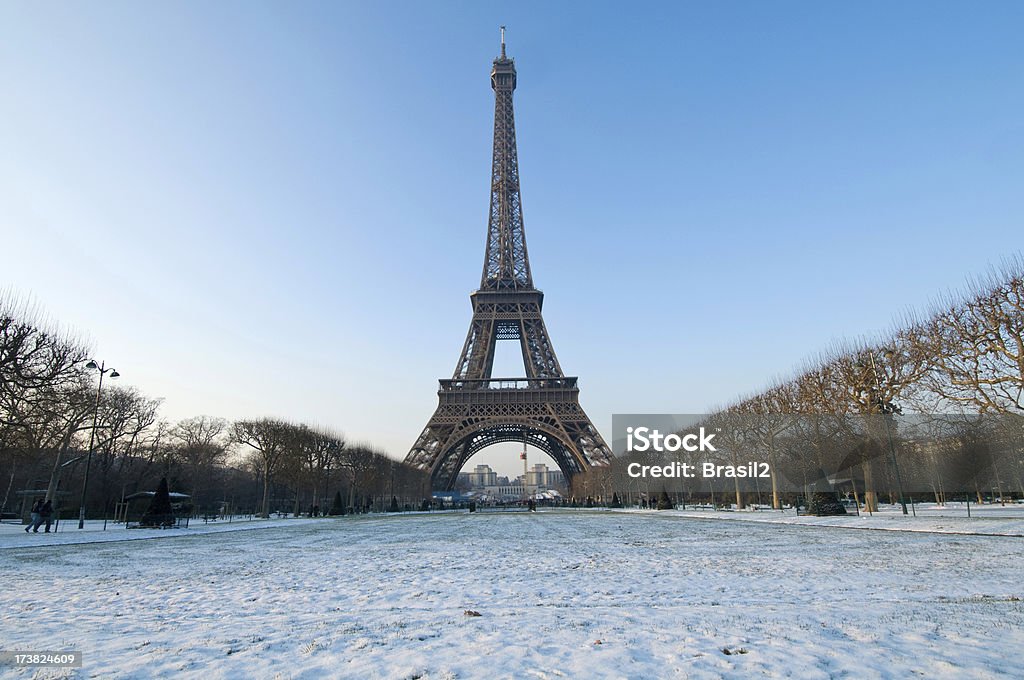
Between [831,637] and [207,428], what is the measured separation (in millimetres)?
91700

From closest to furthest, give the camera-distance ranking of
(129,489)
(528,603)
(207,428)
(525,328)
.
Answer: (528,603), (129,489), (525,328), (207,428)

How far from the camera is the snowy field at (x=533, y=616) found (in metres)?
5.17

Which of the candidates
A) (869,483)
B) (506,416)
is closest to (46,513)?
(869,483)

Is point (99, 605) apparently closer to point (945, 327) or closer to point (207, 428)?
point (945, 327)

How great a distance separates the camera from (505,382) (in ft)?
243

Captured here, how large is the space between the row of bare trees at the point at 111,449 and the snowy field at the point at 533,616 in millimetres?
21242

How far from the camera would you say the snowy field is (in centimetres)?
517

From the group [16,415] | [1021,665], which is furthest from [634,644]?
[16,415]

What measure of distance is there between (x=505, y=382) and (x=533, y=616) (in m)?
67.1

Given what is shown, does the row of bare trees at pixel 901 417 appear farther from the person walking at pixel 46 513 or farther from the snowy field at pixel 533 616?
the person walking at pixel 46 513

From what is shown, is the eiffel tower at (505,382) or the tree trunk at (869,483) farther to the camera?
the eiffel tower at (505,382)

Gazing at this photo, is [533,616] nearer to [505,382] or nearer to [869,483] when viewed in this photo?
[869,483]

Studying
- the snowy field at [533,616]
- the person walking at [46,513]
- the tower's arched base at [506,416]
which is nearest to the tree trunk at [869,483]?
the snowy field at [533,616]

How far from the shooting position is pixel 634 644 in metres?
5.81
